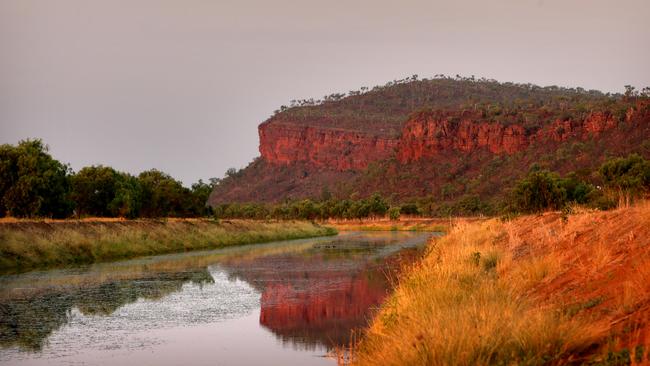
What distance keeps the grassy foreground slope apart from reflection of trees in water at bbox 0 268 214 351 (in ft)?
21.5

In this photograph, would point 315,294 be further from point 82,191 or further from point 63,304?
point 82,191

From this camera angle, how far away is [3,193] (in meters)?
46.1

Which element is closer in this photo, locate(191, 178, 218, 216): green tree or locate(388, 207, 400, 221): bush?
locate(191, 178, 218, 216): green tree

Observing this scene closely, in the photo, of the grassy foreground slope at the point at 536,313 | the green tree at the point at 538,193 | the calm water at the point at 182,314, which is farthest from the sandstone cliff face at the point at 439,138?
the grassy foreground slope at the point at 536,313

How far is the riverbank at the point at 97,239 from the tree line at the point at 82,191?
22.7 ft

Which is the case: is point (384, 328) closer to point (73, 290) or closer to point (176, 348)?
point (176, 348)

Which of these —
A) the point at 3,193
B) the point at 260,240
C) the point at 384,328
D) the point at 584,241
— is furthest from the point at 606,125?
the point at 384,328

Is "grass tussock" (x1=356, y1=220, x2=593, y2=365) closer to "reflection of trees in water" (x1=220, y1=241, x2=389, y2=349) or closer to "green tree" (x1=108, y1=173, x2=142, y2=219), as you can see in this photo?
"reflection of trees in water" (x1=220, y1=241, x2=389, y2=349)

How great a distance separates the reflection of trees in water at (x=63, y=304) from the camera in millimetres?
14000

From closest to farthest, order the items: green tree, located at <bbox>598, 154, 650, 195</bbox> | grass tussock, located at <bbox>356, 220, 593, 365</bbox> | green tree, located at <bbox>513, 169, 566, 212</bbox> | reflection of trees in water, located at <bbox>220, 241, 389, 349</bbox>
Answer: grass tussock, located at <bbox>356, 220, 593, 365</bbox>, reflection of trees in water, located at <bbox>220, 241, 389, 349</bbox>, green tree, located at <bbox>598, 154, 650, 195</bbox>, green tree, located at <bbox>513, 169, 566, 212</bbox>

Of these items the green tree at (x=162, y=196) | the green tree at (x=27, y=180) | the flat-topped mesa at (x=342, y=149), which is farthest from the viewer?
the flat-topped mesa at (x=342, y=149)

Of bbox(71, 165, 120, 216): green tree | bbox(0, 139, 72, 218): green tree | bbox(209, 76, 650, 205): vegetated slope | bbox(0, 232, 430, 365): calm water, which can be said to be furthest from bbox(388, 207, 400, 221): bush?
bbox(0, 232, 430, 365): calm water

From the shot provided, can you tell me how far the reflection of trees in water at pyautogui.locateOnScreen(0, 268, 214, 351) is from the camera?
14.0 metres

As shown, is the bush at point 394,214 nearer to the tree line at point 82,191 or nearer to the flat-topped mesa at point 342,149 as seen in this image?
the tree line at point 82,191
